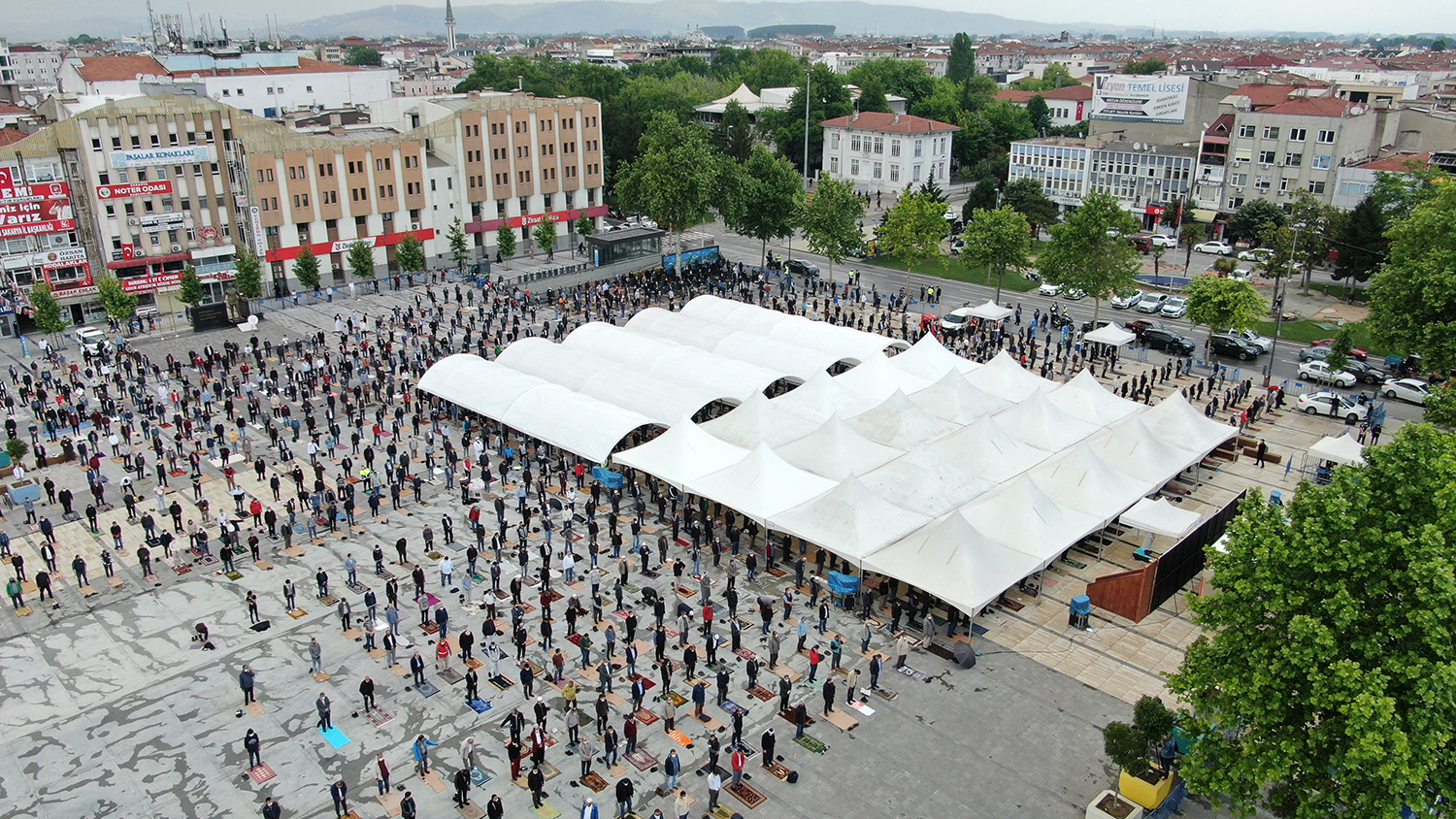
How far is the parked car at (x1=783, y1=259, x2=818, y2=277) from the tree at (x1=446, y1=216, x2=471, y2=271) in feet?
68.3

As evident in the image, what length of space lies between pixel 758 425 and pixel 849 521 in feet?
24.4

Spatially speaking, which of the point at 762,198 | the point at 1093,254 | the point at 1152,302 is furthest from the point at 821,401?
the point at 762,198

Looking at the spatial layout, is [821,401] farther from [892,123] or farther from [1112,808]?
[892,123]

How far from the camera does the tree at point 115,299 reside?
48281 mm

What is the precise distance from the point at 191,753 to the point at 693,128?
5124 centimetres

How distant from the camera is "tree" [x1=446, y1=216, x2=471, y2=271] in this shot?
63.1 m

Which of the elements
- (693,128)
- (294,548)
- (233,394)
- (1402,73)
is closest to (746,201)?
(693,128)

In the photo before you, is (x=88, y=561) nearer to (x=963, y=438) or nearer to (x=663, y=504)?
(x=663, y=504)

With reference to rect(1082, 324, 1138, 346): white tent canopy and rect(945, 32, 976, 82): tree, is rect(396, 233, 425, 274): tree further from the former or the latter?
rect(945, 32, 976, 82): tree

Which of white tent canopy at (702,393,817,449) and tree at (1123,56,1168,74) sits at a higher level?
tree at (1123,56,1168,74)

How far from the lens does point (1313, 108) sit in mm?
69750

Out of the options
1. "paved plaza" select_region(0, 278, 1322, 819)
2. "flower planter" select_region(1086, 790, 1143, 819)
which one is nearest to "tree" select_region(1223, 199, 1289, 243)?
"paved plaza" select_region(0, 278, 1322, 819)

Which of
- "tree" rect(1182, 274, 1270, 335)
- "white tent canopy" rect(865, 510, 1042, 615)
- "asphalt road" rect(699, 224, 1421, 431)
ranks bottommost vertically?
"asphalt road" rect(699, 224, 1421, 431)

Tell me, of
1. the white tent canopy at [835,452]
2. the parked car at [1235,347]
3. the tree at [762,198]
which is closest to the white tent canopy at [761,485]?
the white tent canopy at [835,452]
